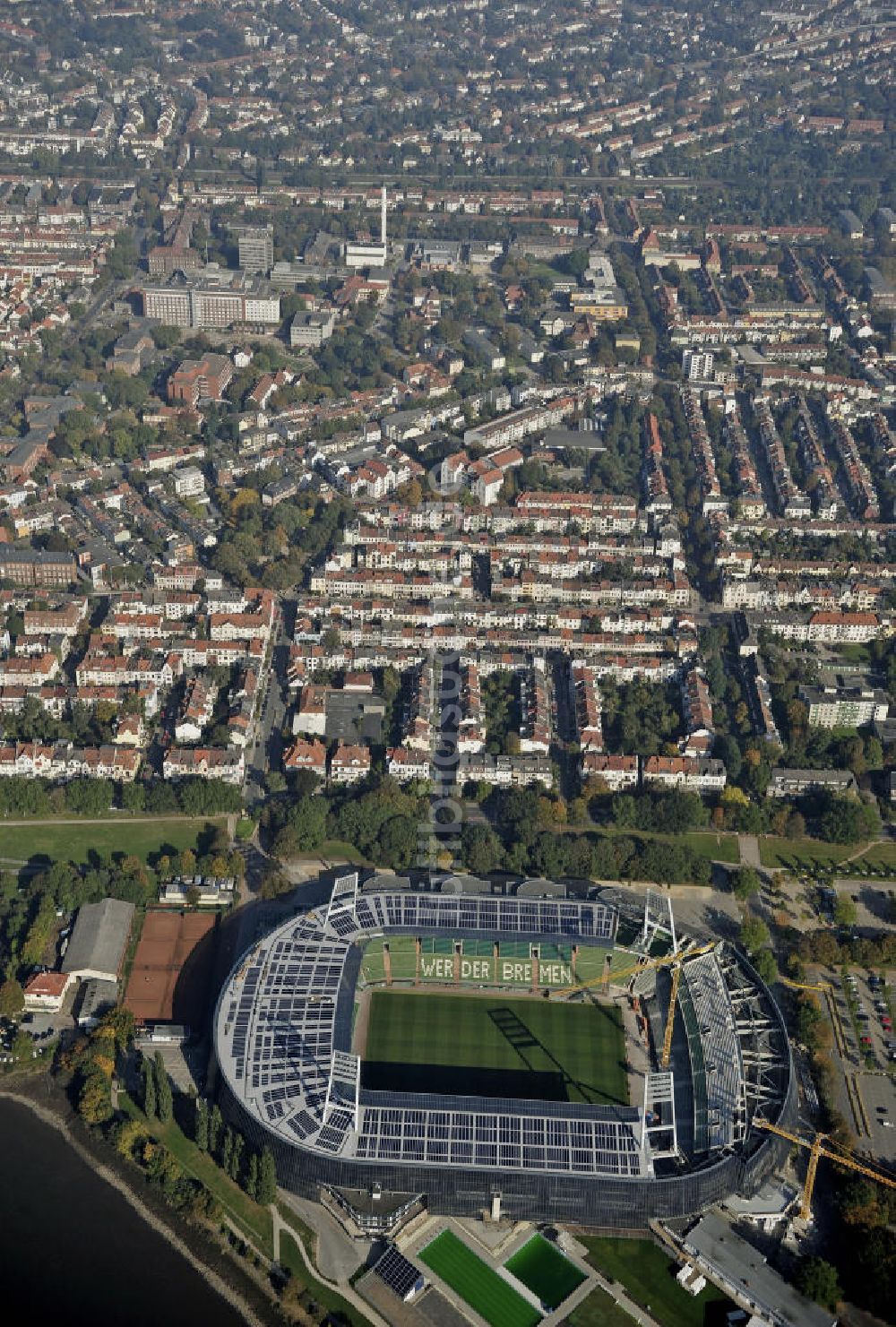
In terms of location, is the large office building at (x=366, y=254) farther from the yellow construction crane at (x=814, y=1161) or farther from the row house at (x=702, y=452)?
the yellow construction crane at (x=814, y=1161)

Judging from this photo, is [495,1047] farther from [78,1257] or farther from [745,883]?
[78,1257]

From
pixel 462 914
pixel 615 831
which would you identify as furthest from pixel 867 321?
pixel 462 914

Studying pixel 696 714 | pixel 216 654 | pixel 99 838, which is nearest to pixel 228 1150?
pixel 99 838

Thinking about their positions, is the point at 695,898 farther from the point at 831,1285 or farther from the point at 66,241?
the point at 66,241

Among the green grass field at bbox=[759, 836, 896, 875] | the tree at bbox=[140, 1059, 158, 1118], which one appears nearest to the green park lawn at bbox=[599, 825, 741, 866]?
the green grass field at bbox=[759, 836, 896, 875]

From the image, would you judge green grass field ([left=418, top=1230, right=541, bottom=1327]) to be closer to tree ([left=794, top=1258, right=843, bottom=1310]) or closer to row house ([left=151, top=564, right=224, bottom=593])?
tree ([left=794, top=1258, right=843, bottom=1310])

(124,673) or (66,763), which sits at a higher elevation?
(66,763)
